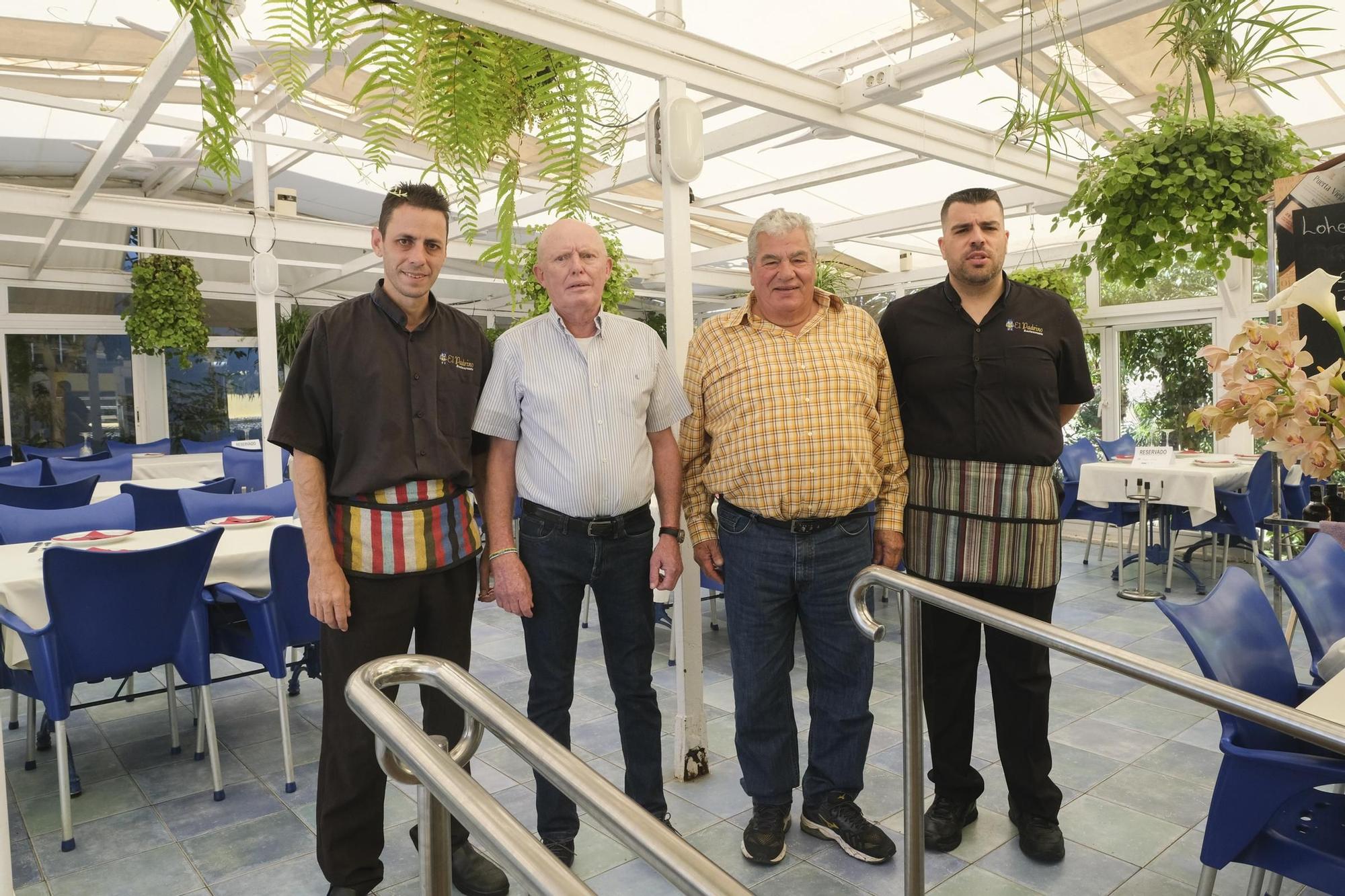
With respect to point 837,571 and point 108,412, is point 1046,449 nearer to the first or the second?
point 837,571

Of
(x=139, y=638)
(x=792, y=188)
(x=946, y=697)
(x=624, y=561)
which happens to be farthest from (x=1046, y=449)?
(x=792, y=188)

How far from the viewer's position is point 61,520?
4148 millimetres

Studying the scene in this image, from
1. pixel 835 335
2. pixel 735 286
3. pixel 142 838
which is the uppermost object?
pixel 735 286

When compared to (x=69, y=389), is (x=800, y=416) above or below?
below

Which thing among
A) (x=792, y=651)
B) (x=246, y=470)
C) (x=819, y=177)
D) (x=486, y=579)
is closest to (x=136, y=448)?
(x=246, y=470)

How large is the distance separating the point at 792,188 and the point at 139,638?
6.20 metres

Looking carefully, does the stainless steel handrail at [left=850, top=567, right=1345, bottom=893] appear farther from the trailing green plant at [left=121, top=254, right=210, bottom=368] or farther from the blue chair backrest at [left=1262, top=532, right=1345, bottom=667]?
the trailing green plant at [left=121, top=254, right=210, bottom=368]

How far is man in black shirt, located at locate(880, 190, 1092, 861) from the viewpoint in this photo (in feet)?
8.09

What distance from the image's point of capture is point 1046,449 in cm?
250

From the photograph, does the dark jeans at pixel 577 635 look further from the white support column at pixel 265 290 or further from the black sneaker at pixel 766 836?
the white support column at pixel 265 290

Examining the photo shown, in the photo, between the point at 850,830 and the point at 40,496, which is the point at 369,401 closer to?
the point at 850,830

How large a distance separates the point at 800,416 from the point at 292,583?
1970mm

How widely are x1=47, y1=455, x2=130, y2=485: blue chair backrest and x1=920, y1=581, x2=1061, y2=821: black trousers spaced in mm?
6245

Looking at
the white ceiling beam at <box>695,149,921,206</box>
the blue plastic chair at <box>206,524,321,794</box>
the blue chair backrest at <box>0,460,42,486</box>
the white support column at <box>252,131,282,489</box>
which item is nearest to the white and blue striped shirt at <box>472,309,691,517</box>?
the blue plastic chair at <box>206,524,321,794</box>
